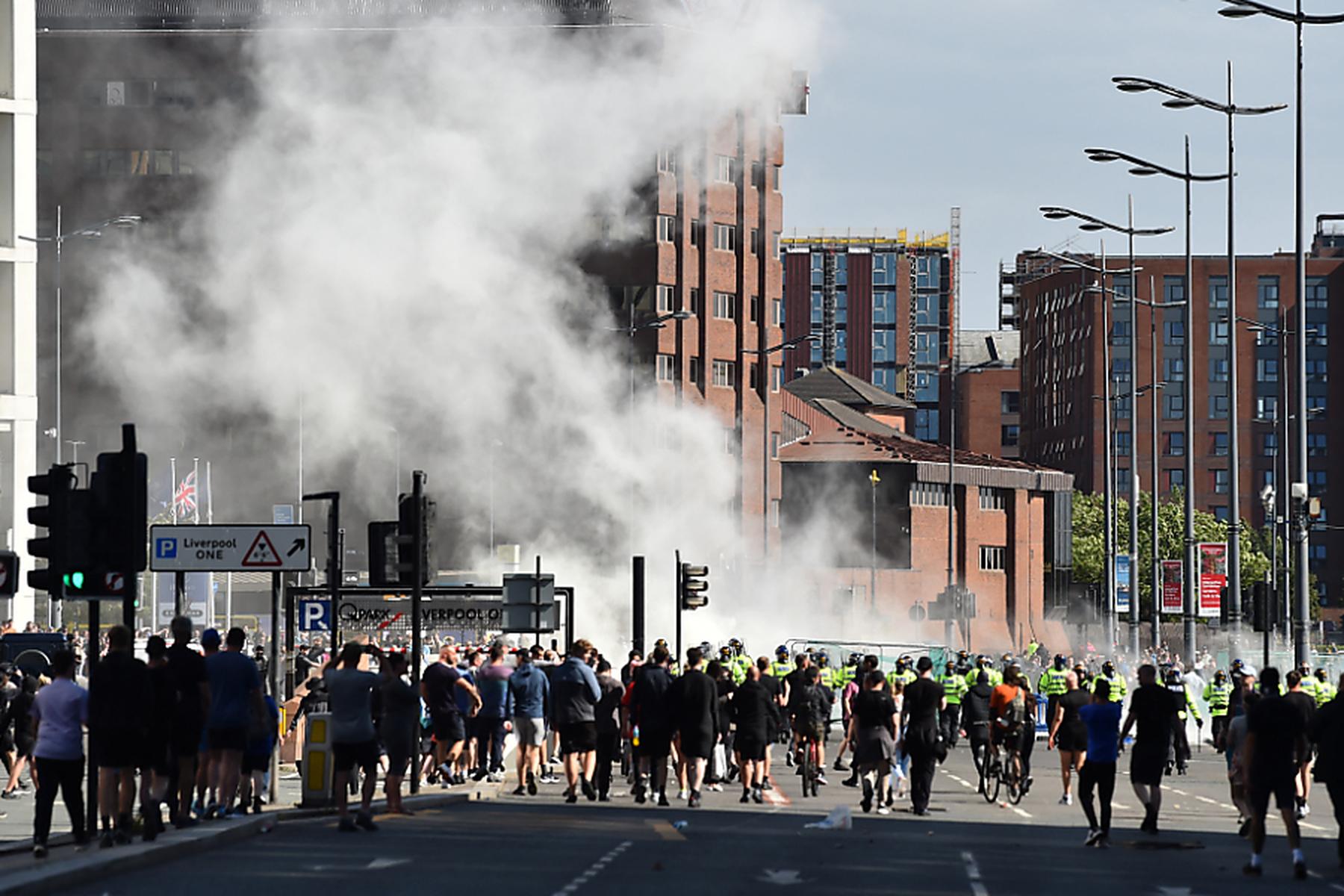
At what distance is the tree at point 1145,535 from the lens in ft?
381

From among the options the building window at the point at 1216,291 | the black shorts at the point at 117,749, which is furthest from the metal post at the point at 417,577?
the building window at the point at 1216,291

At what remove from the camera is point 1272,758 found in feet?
56.7

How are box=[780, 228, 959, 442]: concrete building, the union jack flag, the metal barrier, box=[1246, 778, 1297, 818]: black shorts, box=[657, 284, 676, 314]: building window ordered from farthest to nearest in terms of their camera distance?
1. box=[780, 228, 959, 442]: concrete building
2. box=[657, 284, 676, 314]: building window
3. the union jack flag
4. the metal barrier
5. box=[1246, 778, 1297, 818]: black shorts

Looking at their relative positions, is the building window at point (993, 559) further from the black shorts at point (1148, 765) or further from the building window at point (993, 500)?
the black shorts at point (1148, 765)

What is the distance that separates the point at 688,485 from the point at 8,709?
1973 inches

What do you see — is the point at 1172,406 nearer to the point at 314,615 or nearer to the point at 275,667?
the point at 314,615

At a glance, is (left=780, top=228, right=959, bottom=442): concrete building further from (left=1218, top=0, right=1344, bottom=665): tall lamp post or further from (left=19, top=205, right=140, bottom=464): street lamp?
(left=1218, top=0, right=1344, bottom=665): tall lamp post

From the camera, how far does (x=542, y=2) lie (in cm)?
6794

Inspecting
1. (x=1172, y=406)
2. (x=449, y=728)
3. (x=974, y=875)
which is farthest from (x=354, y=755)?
(x=1172, y=406)

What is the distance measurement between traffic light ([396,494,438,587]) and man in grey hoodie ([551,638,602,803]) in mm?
1785

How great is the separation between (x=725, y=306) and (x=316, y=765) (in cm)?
6373

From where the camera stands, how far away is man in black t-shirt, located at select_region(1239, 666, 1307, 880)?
16969mm

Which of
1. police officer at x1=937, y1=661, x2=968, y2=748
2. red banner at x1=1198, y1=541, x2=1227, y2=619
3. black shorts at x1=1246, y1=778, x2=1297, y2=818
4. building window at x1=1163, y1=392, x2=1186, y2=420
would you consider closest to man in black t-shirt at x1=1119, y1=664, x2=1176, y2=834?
black shorts at x1=1246, y1=778, x2=1297, y2=818

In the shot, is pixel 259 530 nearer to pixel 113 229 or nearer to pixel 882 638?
pixel 113 229
